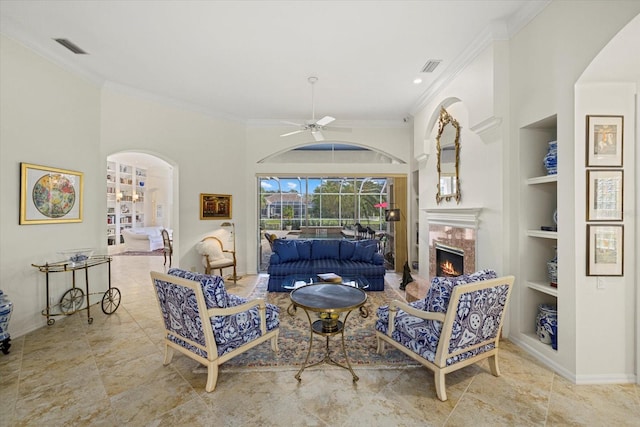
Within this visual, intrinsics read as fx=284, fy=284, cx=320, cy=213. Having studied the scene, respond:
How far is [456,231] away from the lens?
13.7 feet

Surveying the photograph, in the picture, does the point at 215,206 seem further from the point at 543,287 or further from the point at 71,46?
the point at 543,287

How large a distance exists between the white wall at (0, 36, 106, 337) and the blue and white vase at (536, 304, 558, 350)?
584 cm

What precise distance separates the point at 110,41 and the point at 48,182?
1.95 meters

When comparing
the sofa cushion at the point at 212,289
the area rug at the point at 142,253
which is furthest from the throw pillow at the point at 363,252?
the area rug at the point at 142,253

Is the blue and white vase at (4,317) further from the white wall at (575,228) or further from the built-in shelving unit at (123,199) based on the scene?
the built-in shelving unit at (123,199)

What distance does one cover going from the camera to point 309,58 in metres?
3.84

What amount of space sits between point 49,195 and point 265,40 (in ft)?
11.2

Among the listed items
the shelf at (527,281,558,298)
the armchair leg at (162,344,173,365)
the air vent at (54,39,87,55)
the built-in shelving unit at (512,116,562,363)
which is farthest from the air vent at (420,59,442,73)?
the armchair leg at (162,344,173,365)

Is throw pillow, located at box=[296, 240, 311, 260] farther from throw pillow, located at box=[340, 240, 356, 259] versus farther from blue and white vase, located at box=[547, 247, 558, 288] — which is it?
blue and white vase, located at box=[547, 247, 558, 288]

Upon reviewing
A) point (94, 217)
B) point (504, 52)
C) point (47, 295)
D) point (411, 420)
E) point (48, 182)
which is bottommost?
point (411, 420)

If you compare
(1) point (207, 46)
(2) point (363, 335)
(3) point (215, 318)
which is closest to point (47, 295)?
(3) point (215, 318)

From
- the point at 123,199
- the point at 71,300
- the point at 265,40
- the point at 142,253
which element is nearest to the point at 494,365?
the point at 265,40

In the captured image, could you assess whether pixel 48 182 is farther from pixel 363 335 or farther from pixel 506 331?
pixel 506 331

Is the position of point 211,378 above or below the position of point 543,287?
below
